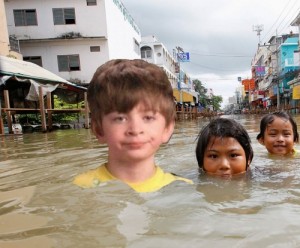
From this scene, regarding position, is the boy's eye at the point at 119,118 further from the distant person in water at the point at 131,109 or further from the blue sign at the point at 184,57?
the blue sign at the point at 184,57

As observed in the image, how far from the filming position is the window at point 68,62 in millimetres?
25922

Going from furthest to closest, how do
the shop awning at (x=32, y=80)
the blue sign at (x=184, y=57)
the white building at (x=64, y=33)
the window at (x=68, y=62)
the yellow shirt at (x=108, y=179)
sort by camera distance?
the blue sign at (x=184, y=57) → the window at (x=68, y=62) → the white building at (x=64, y=33) → the shop awning at (x=32, y=80) → the yellow shirt at (x=108, y=179)

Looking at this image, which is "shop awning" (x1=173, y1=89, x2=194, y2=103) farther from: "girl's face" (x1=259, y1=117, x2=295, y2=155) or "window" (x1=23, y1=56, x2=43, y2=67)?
"girl's face" (x1=259, y1=117, x2=295, y2=155)

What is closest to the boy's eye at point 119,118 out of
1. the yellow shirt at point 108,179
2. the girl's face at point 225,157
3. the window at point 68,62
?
the yellow shirt at point 108,179

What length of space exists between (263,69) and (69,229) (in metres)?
59.6

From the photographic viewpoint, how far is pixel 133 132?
184 centimetres

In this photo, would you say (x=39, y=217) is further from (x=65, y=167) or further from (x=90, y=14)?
(x=90, y=14)

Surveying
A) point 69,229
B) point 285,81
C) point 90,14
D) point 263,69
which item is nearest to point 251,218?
point 69,229

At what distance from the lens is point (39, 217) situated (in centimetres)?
186

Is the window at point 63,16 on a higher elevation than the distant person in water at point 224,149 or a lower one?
higher

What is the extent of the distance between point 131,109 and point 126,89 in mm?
109

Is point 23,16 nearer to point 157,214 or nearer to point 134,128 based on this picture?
point 134,128

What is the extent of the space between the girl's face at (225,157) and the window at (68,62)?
2404 cm

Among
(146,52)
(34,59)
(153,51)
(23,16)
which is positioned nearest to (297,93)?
(153,51)
